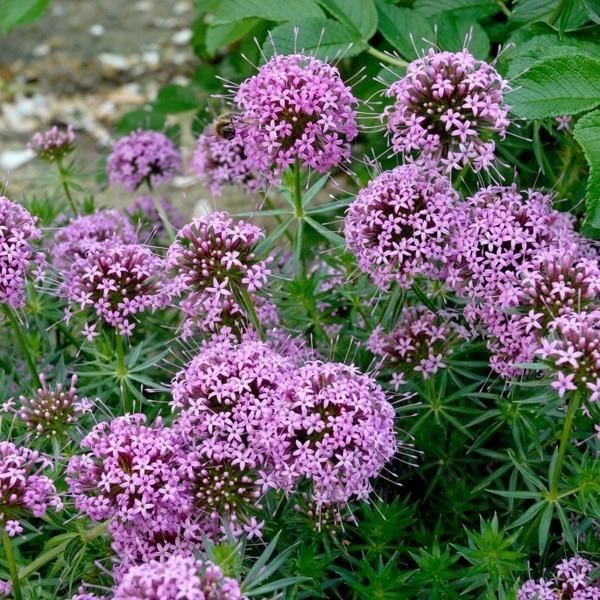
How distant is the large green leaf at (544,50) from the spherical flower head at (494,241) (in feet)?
1.34

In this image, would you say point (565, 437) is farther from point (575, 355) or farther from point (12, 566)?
point (12, 566)

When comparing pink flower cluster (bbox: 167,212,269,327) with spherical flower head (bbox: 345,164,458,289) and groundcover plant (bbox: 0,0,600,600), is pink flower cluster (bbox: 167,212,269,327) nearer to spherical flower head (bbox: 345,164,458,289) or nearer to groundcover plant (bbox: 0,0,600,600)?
groundcover plant (bbox: 0,0,600,600)

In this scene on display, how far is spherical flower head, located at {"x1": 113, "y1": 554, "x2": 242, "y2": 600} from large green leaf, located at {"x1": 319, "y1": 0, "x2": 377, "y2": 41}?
2049 millimetres

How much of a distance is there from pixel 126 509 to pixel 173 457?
0.18 meters

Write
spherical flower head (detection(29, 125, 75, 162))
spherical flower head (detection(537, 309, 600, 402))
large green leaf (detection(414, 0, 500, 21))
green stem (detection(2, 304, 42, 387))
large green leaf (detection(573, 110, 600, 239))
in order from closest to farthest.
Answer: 1. spherical flower head (detection(537, 309, 600, 402))
2. large green leaf (detection(573, 110, 600, 239))
3. green stem (detection(2, 304, 42, 387))
4. large green leaf (detection(414, 0, 500, 21))
5. spherical flower head (detection(29, 125, 75, 162))

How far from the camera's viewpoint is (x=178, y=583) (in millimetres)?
2055

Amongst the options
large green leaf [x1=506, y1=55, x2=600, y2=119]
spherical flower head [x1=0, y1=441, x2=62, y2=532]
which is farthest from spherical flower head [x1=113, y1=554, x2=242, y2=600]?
large green leaf [x1=506, y1=55, x2=600, y2=119]

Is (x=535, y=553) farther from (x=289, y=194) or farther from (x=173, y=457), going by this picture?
(x=289, y=194)

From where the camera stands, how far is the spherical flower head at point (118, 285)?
118 inches

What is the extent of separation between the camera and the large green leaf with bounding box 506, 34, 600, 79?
3.01 meters

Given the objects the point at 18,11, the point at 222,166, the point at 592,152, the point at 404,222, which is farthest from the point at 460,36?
the point at 18,11

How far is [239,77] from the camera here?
5.26 meters

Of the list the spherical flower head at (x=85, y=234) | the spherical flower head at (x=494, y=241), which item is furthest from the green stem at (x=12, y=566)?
the spherical flower head at (x=494, y=241)

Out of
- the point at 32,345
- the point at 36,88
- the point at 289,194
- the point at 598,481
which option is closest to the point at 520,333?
the point at 598,481
